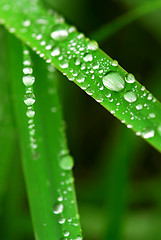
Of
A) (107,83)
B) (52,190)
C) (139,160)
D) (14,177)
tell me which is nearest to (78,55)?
(107,83)

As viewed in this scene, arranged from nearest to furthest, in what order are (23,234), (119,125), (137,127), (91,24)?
(137,127), (23,234), (119,125), (91,24)

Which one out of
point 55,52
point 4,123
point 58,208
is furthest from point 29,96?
point 4,123

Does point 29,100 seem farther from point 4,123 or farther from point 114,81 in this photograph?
point 4,123

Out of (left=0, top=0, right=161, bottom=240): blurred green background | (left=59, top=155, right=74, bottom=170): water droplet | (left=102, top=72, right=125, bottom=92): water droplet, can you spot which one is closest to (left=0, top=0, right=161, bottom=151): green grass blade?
(left=102, top=72, right=125, bottom=92): water droplet

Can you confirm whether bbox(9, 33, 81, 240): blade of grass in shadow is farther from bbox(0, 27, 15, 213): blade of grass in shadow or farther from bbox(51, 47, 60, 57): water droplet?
bbox(0, 27, 15, 213): blade of grass in shadow

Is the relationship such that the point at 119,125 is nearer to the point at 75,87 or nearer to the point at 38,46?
the point at 75,87

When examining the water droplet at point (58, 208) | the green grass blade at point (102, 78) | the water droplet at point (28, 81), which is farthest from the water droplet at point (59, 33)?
the water droplet at point (58, 208)

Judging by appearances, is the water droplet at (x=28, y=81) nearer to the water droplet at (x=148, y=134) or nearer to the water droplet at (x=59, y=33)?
the water droplet at (x=59, y=33)
